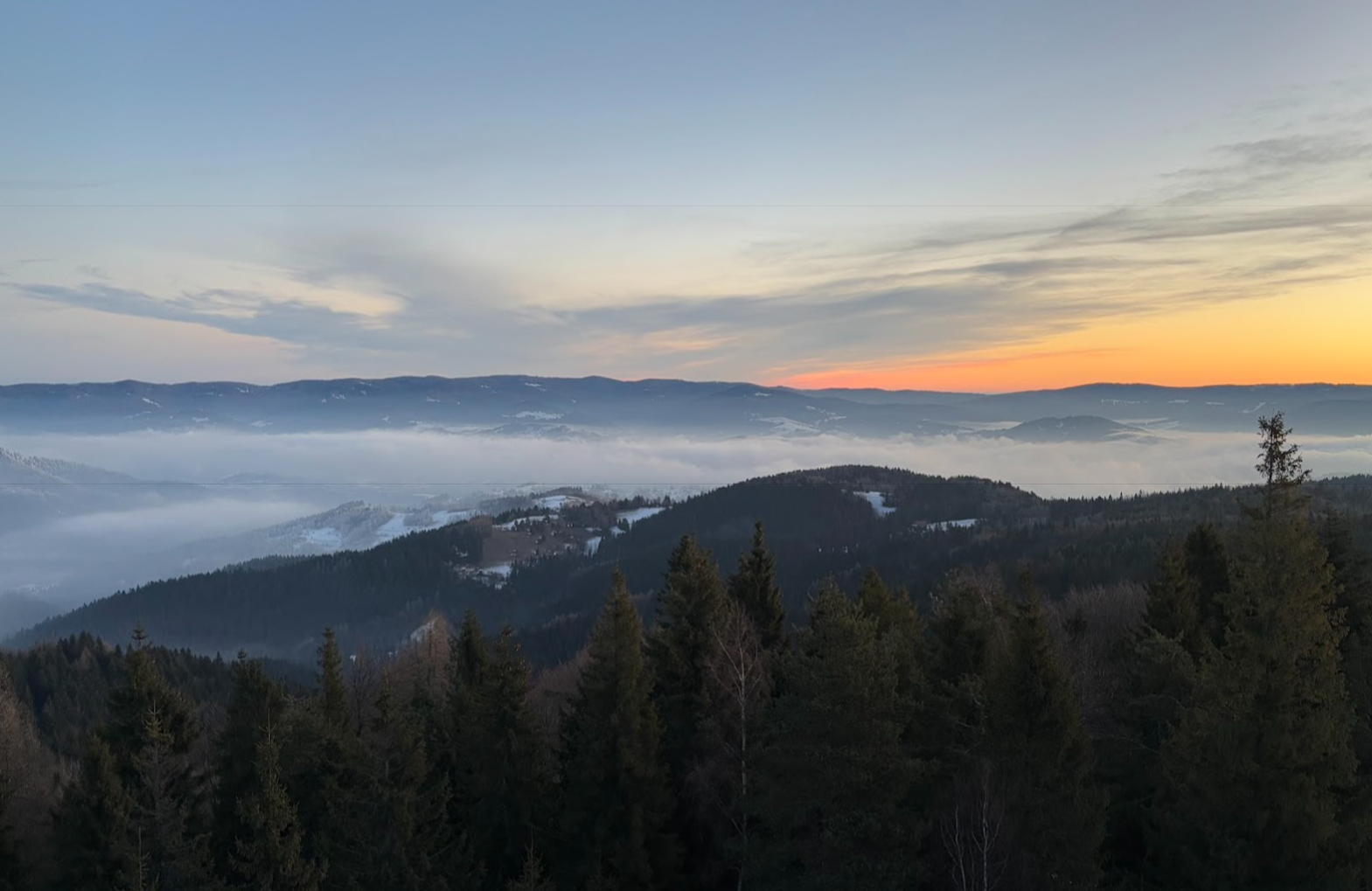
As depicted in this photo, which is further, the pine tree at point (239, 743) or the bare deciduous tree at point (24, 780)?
the bare deciduous tree at point (24, 780)

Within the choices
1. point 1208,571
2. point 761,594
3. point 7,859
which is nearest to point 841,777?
point 761,594

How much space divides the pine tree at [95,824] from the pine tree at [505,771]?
413 inches

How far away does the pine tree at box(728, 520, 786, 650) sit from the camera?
3256cm

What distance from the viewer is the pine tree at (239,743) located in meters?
29.4

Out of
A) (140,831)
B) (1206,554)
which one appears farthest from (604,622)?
(1206,554)

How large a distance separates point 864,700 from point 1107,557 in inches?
3792

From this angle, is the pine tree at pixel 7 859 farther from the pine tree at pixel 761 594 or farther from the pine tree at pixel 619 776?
the pine tree at pixel 761 594

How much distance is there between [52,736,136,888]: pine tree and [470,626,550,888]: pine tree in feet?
34.4

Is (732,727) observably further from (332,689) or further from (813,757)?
(332,689)

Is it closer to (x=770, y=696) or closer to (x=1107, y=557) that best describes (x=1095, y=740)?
(x=770, y=696)

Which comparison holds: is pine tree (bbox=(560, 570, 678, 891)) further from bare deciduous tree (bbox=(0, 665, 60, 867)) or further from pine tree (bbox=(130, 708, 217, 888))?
bare deciduous tree (bbox=(0, 665, 60, 867))

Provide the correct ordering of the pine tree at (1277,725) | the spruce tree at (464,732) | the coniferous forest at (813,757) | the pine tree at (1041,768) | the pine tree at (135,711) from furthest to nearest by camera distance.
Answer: the spruce tree at (464,732), the pine tree at (135,711), the pine tree at (1041,768), the coniferous forest at (813,757), the pine tree at (1277,725)

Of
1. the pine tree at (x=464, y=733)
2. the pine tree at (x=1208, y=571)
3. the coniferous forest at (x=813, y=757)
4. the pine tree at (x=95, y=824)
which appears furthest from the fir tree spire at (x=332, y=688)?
the pine tree at (x=1208, y=571)

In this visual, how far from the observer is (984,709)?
25234mm
